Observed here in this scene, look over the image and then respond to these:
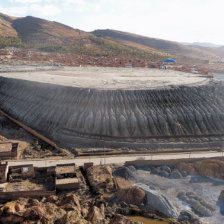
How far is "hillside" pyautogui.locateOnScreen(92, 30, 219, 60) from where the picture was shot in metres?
145

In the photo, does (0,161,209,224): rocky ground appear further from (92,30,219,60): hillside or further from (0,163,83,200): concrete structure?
(92,30,219,60): hillside

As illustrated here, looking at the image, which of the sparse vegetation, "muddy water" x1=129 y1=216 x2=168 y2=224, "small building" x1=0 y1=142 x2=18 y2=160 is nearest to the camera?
"muddy water" x1=129 y1=216 x2=168 y2=224

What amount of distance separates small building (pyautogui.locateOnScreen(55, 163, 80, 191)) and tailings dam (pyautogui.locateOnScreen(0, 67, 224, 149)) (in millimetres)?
6905

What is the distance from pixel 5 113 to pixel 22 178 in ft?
64.8

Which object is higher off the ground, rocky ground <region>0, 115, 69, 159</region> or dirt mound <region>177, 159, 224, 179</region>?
dirt mound <region>177, 159, 224, 179</region>

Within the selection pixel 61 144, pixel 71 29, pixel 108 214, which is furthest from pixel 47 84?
pixel 71 29

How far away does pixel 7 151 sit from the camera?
83.4 feet

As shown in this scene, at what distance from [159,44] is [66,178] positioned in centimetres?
14899

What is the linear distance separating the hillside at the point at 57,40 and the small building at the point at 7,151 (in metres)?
73.9

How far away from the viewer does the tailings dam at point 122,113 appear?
101 ft

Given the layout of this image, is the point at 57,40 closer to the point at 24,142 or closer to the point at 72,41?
the point at 72,41

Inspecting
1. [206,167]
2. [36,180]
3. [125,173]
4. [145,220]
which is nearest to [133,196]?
[145,220]

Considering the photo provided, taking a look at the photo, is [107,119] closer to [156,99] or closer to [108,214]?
[156,99]

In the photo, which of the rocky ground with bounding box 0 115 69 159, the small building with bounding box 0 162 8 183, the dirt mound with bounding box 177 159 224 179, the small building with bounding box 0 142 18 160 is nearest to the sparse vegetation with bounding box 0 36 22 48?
the rocky ground with bounding box 0 115 69 159
